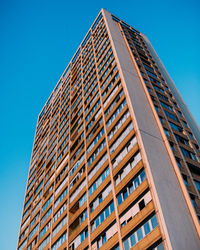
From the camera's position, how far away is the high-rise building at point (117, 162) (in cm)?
2112

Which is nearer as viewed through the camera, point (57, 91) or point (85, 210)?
point (85, 210)

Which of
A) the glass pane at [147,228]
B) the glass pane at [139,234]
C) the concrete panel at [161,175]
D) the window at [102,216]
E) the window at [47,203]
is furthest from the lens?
the window at [47,203]

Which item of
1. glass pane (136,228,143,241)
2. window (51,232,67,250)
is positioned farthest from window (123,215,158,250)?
window (51,232,67,250)

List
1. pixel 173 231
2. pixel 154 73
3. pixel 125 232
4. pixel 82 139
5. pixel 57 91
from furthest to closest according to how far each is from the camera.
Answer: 1. pixel 57 91
2. pixel 154 73
3. pixel 82 139
4. pixel 125 232
5. pixel 173 231

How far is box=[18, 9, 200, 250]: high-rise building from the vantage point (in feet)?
69.3

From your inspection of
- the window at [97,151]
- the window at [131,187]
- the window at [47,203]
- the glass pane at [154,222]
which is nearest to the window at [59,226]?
the window at [47,203]

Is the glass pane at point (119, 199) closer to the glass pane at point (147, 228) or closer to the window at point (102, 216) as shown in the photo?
the window at point (102, 216)

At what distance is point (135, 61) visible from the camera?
39.7m

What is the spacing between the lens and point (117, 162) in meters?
27.6

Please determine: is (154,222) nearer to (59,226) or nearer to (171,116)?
(171,116)

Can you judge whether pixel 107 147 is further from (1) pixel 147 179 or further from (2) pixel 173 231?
(2) pixel 173 231

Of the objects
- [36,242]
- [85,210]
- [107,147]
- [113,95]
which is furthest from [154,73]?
[36,242]

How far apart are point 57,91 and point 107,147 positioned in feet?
130

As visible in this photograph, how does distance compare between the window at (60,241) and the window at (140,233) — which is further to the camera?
the window at (60,241)
